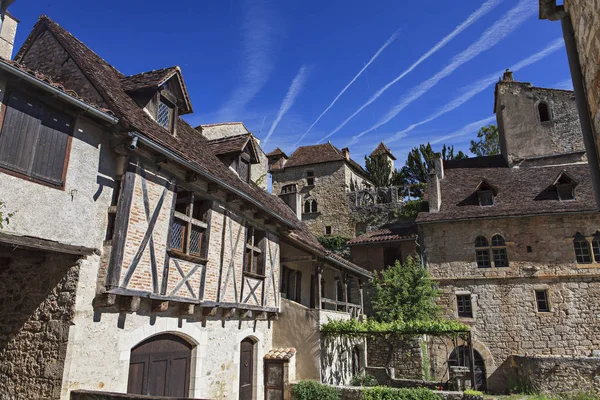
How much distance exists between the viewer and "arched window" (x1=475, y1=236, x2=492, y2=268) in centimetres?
1925

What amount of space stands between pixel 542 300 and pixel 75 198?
63.1ft

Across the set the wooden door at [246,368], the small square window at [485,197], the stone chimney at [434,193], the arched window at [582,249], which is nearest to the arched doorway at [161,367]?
the wooden door at [246,368]

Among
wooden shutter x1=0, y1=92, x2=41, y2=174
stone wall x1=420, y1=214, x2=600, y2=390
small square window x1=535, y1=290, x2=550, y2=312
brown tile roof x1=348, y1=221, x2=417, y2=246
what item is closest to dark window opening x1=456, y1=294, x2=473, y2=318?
stone wall x1=420, y1=214, x2=600, y2=390

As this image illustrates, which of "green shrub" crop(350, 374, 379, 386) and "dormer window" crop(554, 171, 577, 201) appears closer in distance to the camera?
Result: "green shrub" crop(350, 374, 379, 386)

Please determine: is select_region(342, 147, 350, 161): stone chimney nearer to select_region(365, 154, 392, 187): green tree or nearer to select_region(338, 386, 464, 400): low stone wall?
select_region(365, 154, 392, 187): green tree

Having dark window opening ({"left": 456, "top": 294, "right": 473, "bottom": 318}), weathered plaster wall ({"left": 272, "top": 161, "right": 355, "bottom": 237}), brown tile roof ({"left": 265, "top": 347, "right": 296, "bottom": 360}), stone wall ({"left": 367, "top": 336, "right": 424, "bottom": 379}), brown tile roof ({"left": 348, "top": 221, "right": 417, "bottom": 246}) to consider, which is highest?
weathered plaster wall ({"left": 272, "top": 161, "right": 355, "bottom": 237})

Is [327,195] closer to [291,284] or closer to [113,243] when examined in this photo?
[291,284]

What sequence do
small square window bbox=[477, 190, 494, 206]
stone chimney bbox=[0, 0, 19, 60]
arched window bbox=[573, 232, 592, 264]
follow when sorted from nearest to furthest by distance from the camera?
stone chimney bbox=[0, 0, 19, 60] < arched window bbox=[573, 232, 592, 264] < small square window bbox=[477, 190, 494, 206]

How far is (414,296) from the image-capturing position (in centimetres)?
1803

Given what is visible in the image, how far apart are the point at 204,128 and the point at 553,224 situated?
1656 centimetres

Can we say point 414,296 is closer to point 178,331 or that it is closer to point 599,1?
point 178,331

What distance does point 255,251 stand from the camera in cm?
1152

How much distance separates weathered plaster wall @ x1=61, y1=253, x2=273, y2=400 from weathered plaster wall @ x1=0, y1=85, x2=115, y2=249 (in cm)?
61

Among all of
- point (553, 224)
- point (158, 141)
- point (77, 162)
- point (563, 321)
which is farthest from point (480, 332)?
point (77, 162)
